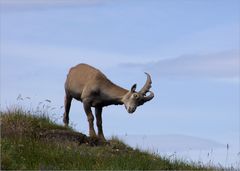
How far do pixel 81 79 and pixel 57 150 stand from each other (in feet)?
18.8

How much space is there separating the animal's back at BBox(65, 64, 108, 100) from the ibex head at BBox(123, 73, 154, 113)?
104 cm

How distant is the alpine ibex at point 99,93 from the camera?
786 inches

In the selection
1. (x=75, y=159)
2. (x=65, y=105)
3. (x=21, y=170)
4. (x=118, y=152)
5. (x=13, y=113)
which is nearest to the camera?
(x=21, y=170)

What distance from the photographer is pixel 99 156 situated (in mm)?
15719

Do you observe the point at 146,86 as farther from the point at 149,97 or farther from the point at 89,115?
the point at 89,115

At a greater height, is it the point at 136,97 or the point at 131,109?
the point at 136,97

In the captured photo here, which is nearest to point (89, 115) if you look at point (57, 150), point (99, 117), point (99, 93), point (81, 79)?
point (99, 117)

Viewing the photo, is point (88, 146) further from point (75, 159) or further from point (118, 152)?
point (75, 159)

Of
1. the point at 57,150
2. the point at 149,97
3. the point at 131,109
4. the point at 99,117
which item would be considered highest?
the point at 149,97

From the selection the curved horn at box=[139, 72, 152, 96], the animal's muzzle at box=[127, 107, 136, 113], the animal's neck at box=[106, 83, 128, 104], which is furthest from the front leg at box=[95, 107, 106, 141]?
the curved horn at box=[139, 72, 152, 96]

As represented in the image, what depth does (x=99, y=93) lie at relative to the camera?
20.4 metres

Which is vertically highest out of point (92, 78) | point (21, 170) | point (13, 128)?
point (92, 78)

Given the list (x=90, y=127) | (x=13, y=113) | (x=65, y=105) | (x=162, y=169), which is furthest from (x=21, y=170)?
(x=65, y=105)

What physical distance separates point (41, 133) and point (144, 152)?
2.73 meters
